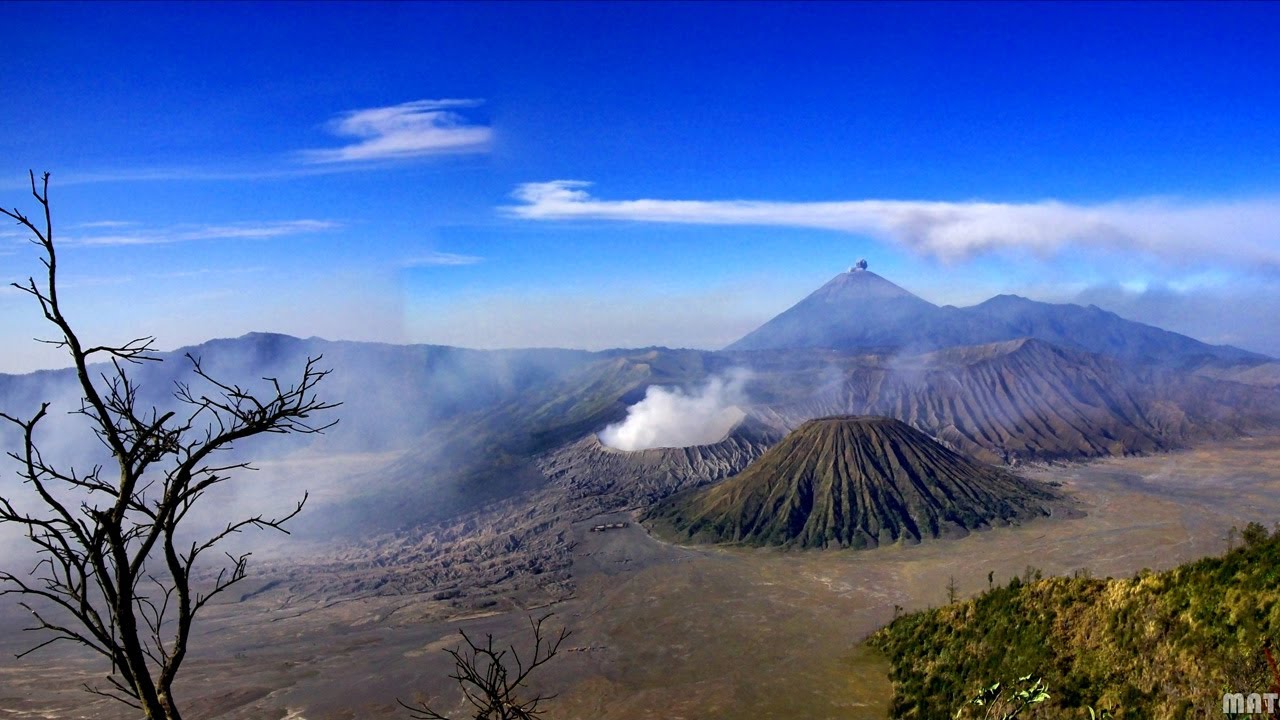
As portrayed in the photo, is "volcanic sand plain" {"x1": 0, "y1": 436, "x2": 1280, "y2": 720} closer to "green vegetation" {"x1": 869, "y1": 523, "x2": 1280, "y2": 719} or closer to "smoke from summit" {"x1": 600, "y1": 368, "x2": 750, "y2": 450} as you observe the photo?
"green vegetation" {"x1": 869, "y1": 523, "x2": 1280, "y2": 719}

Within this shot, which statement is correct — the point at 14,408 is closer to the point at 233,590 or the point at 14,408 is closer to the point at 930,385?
the point at 233,590

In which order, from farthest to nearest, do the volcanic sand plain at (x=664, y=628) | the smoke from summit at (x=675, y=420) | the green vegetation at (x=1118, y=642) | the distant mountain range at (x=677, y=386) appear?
the smoke from summit at (x=675, y=420) < the distant mountain range at (x=677, y=386) < the volcanic sand plain at (x=664, y=628) < the green vegetation at (x=1118, y=642)

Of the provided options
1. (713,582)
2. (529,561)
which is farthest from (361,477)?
(713,582)

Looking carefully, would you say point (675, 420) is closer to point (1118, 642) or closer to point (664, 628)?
point (664, 628)

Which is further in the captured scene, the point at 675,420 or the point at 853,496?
the point at 675,420

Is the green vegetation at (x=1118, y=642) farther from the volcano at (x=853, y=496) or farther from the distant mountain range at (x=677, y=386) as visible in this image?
Result: the distant mountain range at (x=677, y=386)

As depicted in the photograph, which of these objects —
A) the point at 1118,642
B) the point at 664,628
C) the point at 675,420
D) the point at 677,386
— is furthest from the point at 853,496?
the point at 677,386

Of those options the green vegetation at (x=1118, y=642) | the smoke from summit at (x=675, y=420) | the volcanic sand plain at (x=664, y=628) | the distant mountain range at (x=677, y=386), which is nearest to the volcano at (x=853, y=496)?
the volcanic sand plain at (x=664, y=628)
